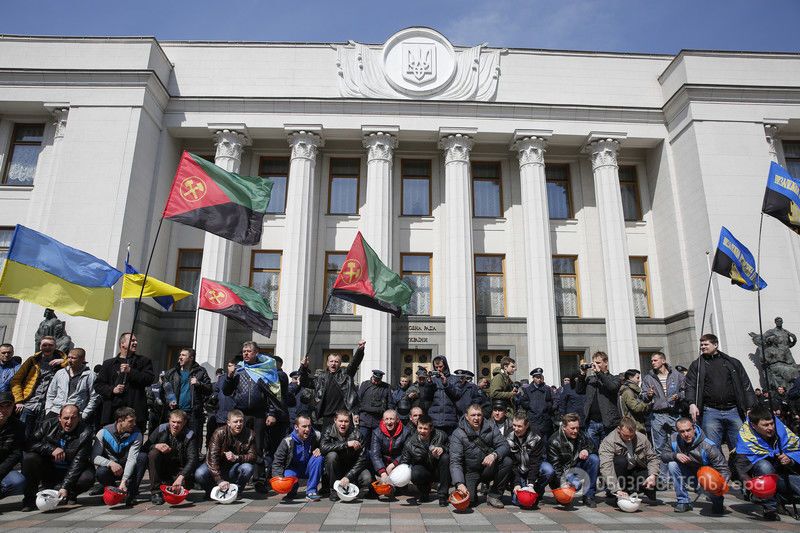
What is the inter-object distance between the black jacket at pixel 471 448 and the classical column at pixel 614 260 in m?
11.6

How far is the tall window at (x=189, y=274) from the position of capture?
1839 cm

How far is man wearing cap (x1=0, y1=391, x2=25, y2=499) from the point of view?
622 centimetres

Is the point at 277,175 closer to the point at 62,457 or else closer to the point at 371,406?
the point at 371,406

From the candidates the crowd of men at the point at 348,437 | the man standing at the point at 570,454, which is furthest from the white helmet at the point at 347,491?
the man standing at the point at 570,454

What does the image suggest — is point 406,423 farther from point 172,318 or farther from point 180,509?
point 172,318

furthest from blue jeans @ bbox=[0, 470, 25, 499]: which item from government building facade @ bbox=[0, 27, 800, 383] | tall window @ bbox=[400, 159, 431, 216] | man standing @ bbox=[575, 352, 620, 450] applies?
tall window @ bbox=[400, 159, 431, 216]

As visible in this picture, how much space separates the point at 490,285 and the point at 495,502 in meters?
12.9

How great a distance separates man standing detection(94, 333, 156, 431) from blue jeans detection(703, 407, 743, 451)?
862 centimetres

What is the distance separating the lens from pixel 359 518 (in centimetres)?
581

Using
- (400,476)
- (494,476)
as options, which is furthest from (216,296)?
(494,476)

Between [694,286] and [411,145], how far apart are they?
11693 mm

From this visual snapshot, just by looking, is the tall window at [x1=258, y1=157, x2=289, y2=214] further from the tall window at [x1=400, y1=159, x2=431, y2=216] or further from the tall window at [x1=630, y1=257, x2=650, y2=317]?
the tall window at [x1=630, y1=257, x2=650, y2=317]

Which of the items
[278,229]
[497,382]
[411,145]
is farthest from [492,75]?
[497,382]

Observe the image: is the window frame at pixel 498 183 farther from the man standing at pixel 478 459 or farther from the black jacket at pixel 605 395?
the man standing at pixel 478 459
